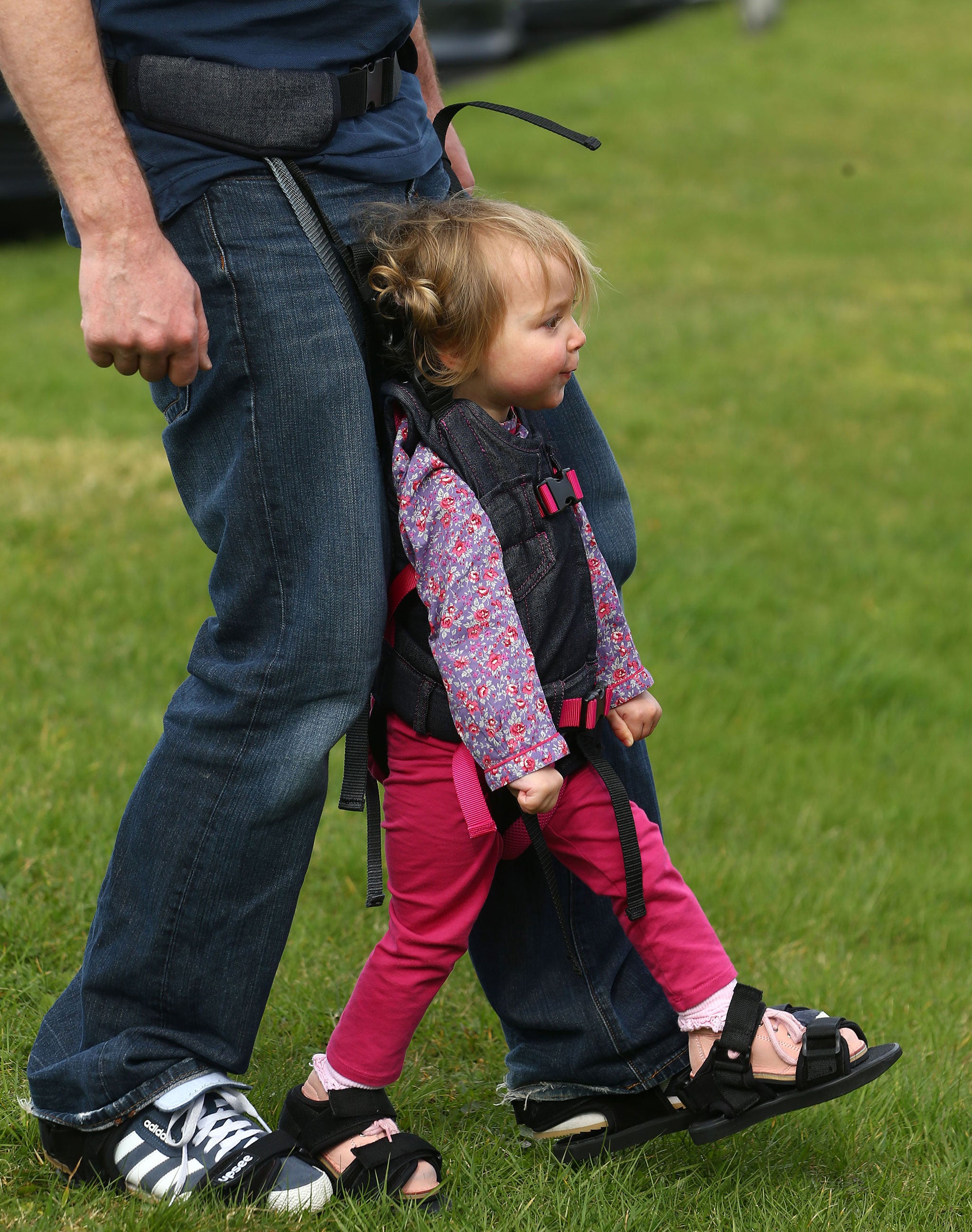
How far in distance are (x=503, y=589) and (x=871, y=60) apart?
14127 millimetres

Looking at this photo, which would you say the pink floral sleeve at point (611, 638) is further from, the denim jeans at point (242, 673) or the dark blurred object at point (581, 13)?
the dark blurred object at point (581, 13)

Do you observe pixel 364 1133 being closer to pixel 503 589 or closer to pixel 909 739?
pixel 503 589

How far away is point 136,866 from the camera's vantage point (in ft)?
7.17

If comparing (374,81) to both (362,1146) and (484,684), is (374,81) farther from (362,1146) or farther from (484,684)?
(362,1146)

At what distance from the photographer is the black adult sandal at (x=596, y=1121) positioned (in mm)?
2424

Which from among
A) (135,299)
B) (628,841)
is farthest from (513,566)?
(135,299)

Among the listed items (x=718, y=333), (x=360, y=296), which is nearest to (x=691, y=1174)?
→ (x=360, y=296)

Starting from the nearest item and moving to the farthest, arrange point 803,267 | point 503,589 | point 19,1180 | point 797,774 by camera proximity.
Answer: point 503,589, point 19,1180, point 797,774, point 803,267

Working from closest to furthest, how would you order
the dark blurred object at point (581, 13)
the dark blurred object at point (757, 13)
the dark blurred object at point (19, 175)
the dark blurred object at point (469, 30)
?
the dark blurred object at point (19, 175) → the dark blurred object at point (469, 30) → the dark blurred object at point (757, 13) → the dark blurred object at point (581, 13)

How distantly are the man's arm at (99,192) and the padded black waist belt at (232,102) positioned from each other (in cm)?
6

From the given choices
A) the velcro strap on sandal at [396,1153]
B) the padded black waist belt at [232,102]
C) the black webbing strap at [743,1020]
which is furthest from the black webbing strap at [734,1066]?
the padded black waist belt at [232,102]

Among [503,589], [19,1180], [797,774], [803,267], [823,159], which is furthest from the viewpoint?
[823,159]

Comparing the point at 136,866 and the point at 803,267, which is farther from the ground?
the point at 136,866

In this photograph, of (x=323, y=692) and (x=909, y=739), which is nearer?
(x=323, y=692)
